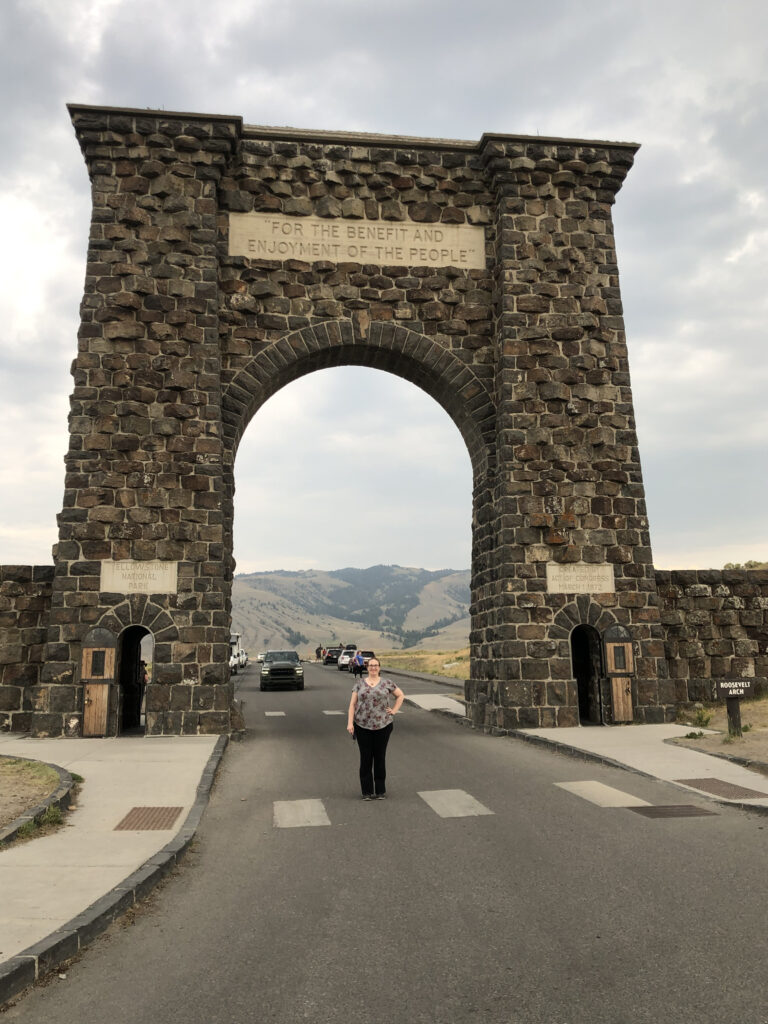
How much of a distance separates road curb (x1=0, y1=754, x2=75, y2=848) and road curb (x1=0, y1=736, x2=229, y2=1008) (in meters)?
1.34

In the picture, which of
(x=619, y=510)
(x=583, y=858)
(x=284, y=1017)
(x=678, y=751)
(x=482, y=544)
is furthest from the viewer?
(x=482, y=544)

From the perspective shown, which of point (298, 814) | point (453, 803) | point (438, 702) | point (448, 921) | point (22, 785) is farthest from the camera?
point (438, 702)

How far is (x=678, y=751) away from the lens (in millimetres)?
12164

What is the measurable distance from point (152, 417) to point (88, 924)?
11.6 meters

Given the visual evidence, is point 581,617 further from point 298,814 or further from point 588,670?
point 298,814

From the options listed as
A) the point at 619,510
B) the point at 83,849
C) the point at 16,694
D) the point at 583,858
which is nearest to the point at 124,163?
the point at 16,694

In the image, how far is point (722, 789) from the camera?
9.48 meters

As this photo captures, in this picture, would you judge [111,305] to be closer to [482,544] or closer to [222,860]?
[482,544]

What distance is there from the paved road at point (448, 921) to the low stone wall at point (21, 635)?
7.40 metres

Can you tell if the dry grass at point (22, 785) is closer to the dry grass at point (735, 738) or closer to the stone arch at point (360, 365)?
the stone arch at point (360, 365)

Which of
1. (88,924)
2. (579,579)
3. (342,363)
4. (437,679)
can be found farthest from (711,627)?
(437,679)

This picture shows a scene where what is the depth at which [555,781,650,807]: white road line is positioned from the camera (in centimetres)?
894

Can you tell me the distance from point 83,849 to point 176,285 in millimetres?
11572

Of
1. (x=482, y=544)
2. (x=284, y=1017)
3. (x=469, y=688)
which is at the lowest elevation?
(x=284, y=1017)
